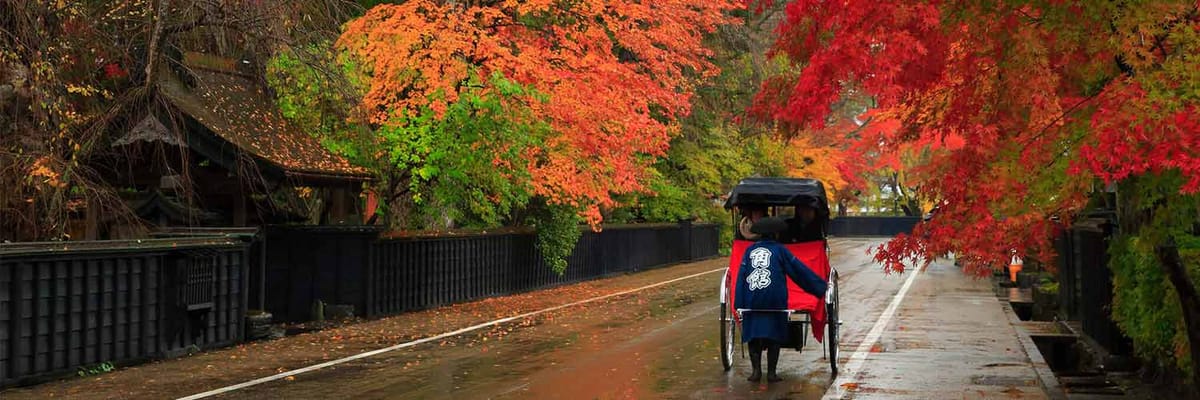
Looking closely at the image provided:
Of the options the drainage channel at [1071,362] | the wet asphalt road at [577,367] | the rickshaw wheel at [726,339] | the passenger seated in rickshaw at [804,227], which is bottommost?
the drainage channel at [1071,362]

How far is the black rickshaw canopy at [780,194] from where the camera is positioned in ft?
52.5

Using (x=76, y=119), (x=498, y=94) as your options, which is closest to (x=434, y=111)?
(x=498, y=94)

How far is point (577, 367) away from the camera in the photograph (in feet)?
48.5

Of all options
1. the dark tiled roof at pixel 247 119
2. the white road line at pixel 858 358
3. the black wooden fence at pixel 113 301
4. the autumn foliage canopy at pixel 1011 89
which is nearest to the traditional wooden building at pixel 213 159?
the dark tiled roof at pixel 247 119

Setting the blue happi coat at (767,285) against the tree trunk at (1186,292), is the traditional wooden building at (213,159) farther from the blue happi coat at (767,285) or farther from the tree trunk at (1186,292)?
the tree trunk at (1186,292)

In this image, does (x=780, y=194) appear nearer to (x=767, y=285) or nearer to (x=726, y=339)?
(x=726, y=339)

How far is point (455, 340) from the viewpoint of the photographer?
723 inches

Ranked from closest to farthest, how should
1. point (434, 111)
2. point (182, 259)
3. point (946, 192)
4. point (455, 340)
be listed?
point (946, 192)
point (182, 259)
point (455, 340)
point (434, 111)

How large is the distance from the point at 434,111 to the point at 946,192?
42.1 feet

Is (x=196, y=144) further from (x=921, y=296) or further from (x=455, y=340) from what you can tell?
(x=921, y=296)

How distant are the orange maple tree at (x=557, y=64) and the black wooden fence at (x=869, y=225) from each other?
2566 inches

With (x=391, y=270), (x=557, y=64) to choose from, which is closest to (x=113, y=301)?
(x=391, y=270)

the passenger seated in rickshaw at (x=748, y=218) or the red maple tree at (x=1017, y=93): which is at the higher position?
the red maple tree at (x=1017, y=93)

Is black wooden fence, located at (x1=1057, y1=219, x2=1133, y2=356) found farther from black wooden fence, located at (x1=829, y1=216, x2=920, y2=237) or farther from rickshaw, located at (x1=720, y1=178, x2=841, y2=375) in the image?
black wooden fence, located at (x1=829, y1=216, x2=920, y2=237)
